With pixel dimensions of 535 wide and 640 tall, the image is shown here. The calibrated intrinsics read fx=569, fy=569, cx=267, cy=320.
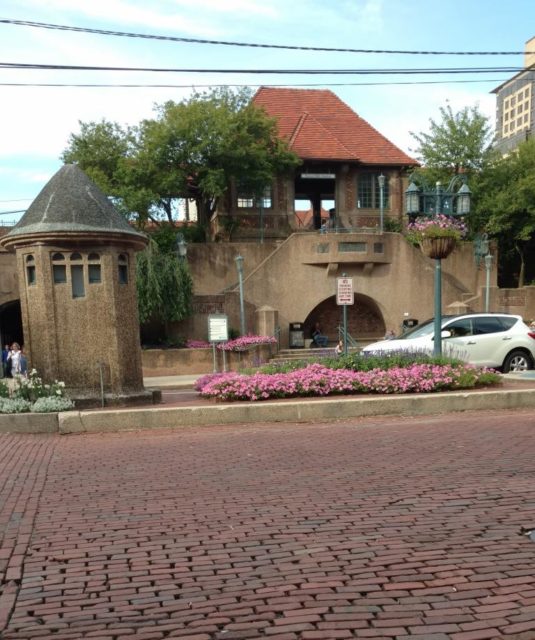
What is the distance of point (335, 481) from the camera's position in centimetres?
568

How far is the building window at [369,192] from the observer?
33.5m

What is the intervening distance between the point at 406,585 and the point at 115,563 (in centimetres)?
191

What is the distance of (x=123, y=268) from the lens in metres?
11.1

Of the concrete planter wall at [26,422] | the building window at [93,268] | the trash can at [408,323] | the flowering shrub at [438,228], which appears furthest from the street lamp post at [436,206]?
the trash can at [408,323]

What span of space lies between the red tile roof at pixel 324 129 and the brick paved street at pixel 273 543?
2737cm

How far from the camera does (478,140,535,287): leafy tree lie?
94.3 ft

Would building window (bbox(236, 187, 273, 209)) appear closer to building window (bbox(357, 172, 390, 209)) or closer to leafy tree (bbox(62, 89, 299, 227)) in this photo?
leafy tree (bbox(62, 89, 299, 227))

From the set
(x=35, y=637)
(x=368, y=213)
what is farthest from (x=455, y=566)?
(x=368, y=213)

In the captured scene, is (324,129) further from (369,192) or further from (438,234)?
(438,234)

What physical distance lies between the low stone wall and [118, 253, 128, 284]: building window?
10688 mm

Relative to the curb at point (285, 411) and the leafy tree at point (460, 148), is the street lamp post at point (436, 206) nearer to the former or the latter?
the curb at point (285, 411)

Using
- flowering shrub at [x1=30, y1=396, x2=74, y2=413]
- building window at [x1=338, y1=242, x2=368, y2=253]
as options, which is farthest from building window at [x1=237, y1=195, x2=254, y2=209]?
flowering shrub at [x1=30, y1=396, x2=74, y2=413]

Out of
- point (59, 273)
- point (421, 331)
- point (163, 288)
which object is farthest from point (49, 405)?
point (163, 288)

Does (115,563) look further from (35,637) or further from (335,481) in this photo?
(335,481)
